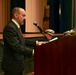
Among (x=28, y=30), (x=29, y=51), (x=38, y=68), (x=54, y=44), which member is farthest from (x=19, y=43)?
(x=28, y=30)

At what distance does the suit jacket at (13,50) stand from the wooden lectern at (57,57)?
618mm

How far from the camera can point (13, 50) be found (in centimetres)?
214

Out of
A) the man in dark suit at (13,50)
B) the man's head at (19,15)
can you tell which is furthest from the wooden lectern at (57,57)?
the man's head at (19,15)

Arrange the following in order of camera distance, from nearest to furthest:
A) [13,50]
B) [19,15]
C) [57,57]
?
[57,57] < [13,50] < [19,15]

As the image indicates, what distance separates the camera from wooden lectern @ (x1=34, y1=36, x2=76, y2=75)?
4.12 feet

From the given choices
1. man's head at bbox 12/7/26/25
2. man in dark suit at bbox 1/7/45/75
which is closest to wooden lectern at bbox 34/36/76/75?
man in dark suit at bbox 1/7/45/75

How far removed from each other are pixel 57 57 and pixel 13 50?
0.85 m

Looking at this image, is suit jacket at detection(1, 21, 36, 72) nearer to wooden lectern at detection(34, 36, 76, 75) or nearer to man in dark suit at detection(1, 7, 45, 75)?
man in dark suit at detection(1, 7, 45, 75)

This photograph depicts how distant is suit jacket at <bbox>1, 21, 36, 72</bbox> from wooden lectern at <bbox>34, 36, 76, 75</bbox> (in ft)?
2.03

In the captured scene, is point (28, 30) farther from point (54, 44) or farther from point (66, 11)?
point (54, 44)

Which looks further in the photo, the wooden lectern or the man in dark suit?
the man in dark suit

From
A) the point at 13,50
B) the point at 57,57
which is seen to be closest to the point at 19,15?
the point at 13,50

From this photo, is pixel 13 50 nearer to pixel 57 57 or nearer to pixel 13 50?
pixel 13 50

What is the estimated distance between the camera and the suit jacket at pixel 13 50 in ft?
6.93
